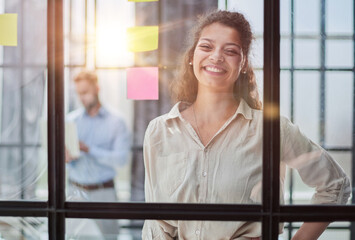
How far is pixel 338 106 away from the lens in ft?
7.03

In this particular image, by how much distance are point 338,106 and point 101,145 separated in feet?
3.71

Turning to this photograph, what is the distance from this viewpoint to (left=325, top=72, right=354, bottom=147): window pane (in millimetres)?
2139

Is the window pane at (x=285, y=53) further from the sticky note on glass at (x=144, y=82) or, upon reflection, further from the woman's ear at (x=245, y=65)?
the sticky note on glass at (x=144, y=82)

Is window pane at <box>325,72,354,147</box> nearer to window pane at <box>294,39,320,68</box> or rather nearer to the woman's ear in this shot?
window pane at <box>294,39,320,68</box>

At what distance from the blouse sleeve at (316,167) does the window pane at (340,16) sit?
0.49 meters

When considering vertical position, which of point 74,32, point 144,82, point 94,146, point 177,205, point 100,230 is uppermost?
point 74,32

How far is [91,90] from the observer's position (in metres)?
2.19

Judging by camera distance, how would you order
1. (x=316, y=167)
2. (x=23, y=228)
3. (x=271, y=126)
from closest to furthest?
(x=271, y=126) < (x=316, y=167) < (x=23, y=228)

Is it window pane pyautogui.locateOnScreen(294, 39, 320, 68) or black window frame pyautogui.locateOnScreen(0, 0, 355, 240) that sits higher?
window pane pyautogui.locateOnScreen(294, 39, 320, 68)

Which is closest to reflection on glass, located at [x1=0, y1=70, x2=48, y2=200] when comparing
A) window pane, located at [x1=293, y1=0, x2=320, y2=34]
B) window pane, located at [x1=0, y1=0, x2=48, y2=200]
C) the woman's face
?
window pane, located at [x1=0, y1=0, x2=48, y2=200]

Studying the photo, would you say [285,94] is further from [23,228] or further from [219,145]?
[23,228]

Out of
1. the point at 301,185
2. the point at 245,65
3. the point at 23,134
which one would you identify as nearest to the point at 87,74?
the point at 23,134

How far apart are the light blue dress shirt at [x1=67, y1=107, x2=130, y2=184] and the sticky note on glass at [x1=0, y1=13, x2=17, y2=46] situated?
47cm

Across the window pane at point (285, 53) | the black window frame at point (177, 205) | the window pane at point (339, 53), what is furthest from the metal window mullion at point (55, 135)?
the window pane at point (339, 53)
